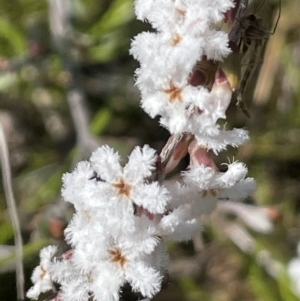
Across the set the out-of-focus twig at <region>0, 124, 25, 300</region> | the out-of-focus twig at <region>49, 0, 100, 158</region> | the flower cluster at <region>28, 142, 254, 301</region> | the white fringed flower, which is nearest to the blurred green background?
the out-of-focus twig at <region>49, 0, 100, 158</region>

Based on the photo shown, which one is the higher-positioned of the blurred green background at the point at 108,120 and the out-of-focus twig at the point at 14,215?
the blurred green background at the point at 108,120

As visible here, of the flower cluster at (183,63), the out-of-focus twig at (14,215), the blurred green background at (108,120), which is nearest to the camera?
the flower cluster at (183,63)

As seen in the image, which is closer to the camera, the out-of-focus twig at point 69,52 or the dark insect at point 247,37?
the dark insect at point 247,37

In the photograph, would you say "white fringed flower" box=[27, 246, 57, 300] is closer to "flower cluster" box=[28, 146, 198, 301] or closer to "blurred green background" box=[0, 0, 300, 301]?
"flower cluster" box=[28, 146, 198, 301]

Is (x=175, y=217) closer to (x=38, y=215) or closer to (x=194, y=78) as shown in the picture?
(x=194, y=78)

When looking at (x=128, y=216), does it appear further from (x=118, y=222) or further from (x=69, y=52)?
(x=69, y=52)

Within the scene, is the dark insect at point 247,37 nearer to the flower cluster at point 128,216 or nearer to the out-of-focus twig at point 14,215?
the flower cluster at point 128,216

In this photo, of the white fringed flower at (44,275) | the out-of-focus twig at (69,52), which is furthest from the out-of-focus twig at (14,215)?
the out-of-focus twig at (69,52)

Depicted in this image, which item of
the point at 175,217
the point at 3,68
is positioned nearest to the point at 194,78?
the point at 175,217

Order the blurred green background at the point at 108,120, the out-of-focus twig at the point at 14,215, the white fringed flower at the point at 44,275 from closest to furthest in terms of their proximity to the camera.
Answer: the white fringed flower at the point at 44,275 < the out-of-focus twig at the point at 14,215 < the blurred green background at the point at 108,120

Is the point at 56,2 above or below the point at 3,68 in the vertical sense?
above
